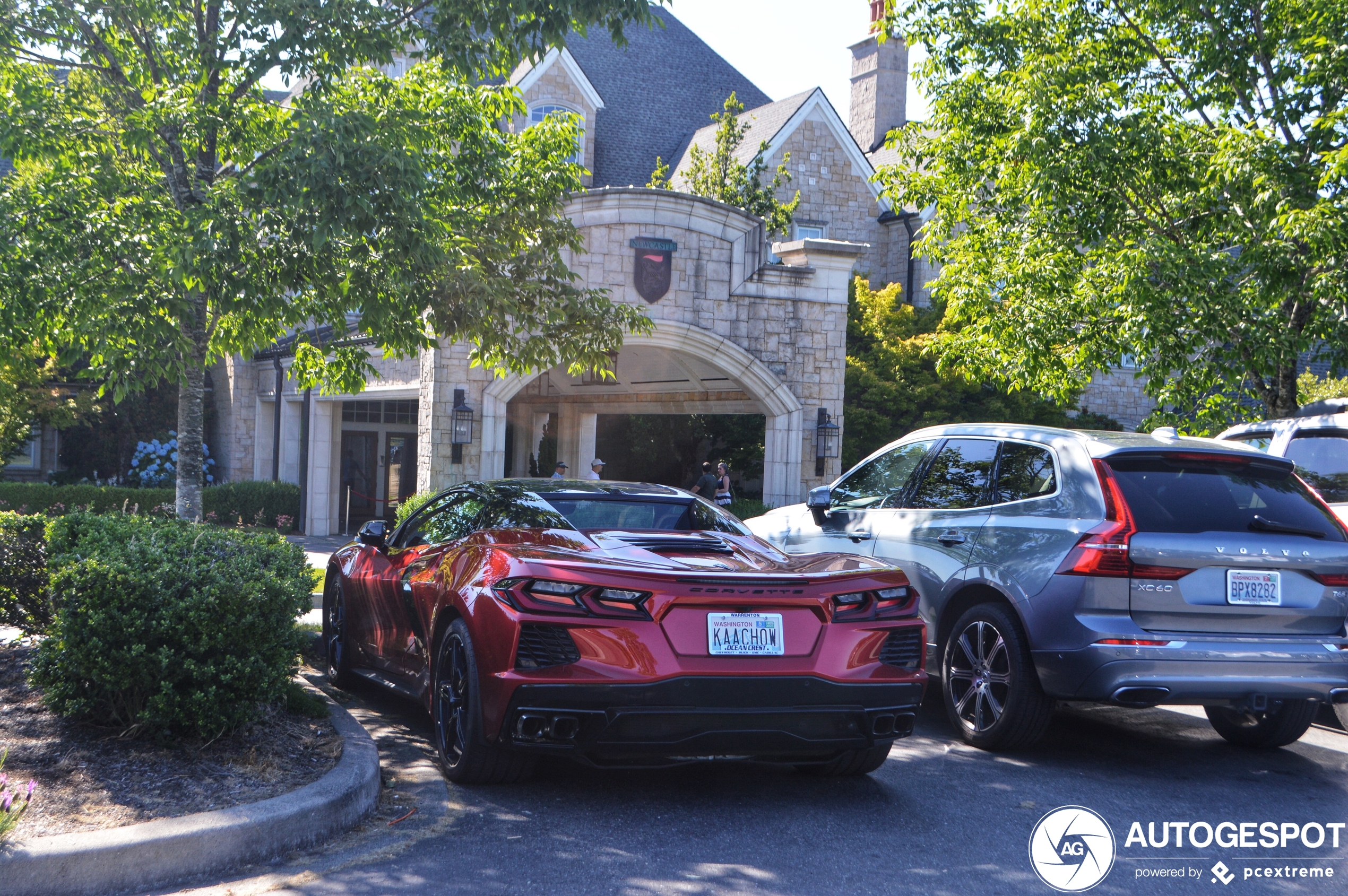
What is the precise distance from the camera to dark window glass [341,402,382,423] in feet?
75.0

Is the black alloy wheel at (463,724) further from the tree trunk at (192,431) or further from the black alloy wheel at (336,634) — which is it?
the tree trunk at (192,431)

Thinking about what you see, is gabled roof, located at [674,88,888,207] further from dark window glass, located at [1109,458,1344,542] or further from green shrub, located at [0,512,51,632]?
dark window glass, located at [1109,458,1344,542]

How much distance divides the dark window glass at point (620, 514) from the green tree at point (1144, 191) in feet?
17.9

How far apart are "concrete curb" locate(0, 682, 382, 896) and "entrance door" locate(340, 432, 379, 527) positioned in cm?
1947

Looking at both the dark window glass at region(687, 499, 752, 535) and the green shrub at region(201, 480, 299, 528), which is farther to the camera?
the green shrub at region(201, 480, 299, 528)

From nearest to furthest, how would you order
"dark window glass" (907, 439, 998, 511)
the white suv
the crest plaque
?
"dark window glass" (907, 439, 998, 511) → the white suv → the crest plaque

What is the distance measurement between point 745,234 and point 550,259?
7.70 metres

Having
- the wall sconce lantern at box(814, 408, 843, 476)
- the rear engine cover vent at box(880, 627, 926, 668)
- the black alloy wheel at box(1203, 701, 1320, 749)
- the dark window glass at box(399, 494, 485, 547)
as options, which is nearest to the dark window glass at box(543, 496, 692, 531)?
the dark window glass at box(399, 494, 485, 547)

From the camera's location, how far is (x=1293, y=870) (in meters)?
4.29

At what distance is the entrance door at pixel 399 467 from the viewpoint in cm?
2367

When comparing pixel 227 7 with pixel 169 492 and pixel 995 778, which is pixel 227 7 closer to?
pixel 995 778

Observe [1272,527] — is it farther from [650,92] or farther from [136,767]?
[650,92]

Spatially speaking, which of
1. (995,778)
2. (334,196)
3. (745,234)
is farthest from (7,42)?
(745,234)

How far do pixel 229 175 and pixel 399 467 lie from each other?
15.6 m
